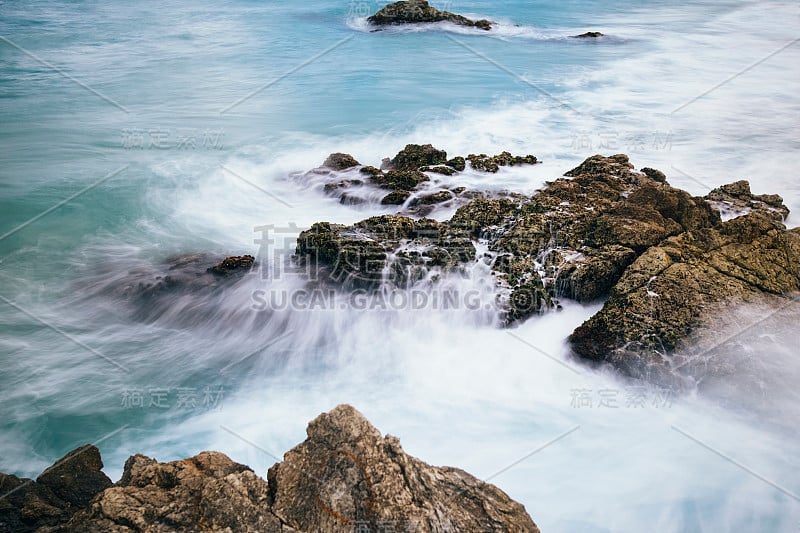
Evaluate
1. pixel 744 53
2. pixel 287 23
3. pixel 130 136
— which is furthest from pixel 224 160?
pixel 744 53

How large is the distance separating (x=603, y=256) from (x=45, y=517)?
18.7ft

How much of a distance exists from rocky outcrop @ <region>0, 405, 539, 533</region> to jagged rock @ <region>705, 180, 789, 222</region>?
6.23 meters

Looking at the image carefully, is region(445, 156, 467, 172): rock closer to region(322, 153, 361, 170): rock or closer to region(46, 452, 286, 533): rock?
region(322, 153, 361, 170): rock

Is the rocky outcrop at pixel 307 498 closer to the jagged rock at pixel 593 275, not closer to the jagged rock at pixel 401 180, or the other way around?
the jagged rock at pixel 593 275

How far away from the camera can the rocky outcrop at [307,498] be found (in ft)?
11.5

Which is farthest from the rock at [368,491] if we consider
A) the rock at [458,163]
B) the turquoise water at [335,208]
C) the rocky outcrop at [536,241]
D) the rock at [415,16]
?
the rock at [415,16]

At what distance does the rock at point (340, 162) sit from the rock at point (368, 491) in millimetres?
6975

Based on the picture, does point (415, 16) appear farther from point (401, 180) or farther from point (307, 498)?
point (307, 498)

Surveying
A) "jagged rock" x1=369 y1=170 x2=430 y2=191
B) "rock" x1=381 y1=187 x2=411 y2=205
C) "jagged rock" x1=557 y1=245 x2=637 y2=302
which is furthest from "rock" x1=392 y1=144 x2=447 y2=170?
"jagged rock" x1=557 y1=245 x2=637 y2=302

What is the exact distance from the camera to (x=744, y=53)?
1784 centimetres

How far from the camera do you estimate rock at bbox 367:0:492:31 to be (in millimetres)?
20047

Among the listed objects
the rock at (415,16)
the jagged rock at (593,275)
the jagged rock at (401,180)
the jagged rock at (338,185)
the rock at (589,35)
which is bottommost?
the jagged rock at (593,275)

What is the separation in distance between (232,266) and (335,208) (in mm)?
2015

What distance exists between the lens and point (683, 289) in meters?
6.33
